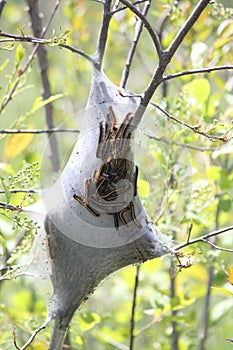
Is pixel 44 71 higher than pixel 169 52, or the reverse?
pixel 169 52

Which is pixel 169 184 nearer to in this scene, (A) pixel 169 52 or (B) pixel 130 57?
(B) pixel 130 57

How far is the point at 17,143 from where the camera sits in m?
1.84

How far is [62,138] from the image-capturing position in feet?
8.76

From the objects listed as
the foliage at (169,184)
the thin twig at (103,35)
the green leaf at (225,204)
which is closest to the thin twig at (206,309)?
the foliage at (169,184)

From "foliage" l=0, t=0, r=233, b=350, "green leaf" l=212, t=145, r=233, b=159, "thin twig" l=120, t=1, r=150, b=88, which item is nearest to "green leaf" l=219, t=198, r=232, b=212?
"foliage" l=0, t=0, r=233, b=350

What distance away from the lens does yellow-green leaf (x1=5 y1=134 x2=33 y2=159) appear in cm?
183

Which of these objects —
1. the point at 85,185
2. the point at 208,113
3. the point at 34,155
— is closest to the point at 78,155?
the point at 85,185

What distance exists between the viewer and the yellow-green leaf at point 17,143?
1829 mm

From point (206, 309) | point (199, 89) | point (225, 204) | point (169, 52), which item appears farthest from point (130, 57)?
point (206, 309)

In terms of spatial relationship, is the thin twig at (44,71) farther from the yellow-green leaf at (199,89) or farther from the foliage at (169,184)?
the yellow-green leaf at (199,89)

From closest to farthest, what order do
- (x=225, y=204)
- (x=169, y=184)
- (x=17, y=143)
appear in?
(x=169, y=184)
(x=225, y=204)
(x=17, y=143)

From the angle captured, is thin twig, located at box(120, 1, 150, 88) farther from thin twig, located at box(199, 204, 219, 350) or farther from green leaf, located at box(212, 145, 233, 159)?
thin twig, located at box(199, 204, 219, 350)

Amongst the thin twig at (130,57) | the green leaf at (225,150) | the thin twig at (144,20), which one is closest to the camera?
the thin twig at (144,20)

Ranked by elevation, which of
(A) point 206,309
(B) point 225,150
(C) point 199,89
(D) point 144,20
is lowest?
(A) point 206,309
